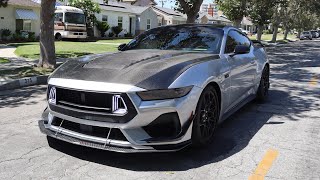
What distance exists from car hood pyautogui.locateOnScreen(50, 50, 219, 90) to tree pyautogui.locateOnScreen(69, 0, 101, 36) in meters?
30.1

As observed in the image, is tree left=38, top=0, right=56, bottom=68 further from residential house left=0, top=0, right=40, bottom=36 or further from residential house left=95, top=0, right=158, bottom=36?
residential house left=95, top=0, right=158, bottom=36

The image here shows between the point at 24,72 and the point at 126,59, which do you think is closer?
the point at 126,59

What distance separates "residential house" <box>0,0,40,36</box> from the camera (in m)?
28.6

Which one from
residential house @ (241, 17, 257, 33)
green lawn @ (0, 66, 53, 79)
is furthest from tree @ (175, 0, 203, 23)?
residential house @ (241, 17, 257, 33)

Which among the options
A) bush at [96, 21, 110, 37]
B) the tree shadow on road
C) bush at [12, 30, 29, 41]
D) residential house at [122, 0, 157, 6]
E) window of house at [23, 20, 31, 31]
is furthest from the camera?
residential house at [122, 0, 157, 6]

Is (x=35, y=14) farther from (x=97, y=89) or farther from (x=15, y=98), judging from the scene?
(x=97, y=89)

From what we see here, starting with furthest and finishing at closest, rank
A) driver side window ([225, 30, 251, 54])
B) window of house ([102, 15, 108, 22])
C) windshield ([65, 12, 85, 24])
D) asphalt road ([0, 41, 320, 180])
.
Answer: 1. window of house ([102, 15, 108, 22])
2. windshield ([65, 12, 85, 24])
3. driver side window ([225, 30, 251, 54])
4. asphalt road ([0, 41, 320, 180])

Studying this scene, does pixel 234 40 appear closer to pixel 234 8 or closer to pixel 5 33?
pixel 5 33

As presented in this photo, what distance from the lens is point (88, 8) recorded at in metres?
34.3

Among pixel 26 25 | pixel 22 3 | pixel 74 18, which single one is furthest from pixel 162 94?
pixel 26 25

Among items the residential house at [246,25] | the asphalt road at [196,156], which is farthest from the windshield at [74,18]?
the residential house at [246,25]

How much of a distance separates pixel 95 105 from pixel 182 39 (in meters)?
2.25

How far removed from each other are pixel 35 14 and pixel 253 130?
96.8 ft

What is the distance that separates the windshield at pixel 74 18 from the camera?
29.6 metres
